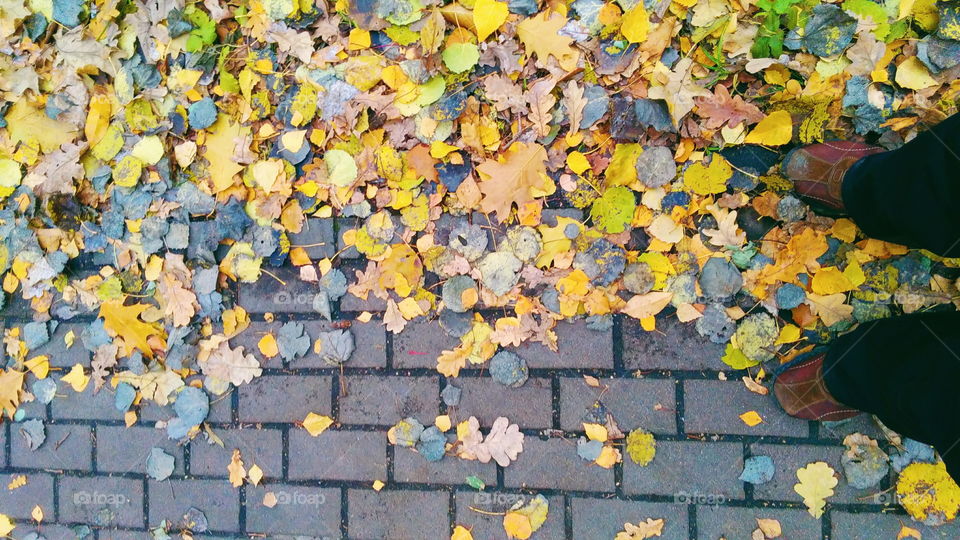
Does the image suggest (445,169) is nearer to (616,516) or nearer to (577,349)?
(577,349)

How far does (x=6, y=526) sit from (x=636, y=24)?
3127mm

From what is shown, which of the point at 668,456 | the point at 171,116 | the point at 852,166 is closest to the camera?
the point at 852,166

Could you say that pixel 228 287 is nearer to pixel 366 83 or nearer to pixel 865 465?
pixel 366 83

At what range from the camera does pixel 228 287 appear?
7.80 ft

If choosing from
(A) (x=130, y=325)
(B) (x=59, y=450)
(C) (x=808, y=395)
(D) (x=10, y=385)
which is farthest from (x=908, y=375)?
(D) (x=10, y=385)

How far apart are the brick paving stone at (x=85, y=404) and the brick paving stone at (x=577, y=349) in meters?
1.68

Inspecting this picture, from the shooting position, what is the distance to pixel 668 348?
220 cm

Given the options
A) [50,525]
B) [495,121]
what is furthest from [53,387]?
[495,121]

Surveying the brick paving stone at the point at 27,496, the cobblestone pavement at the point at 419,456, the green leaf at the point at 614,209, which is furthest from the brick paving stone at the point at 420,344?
the brick paving stone at the point at 27,496

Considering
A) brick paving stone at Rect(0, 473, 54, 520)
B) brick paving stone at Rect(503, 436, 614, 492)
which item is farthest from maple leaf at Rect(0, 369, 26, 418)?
brick paving stone at Rect(503, 436, 614, 492)

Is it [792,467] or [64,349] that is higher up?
[792,467]

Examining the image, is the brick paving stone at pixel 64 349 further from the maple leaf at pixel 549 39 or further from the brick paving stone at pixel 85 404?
the maple leaf at pixel 549 39

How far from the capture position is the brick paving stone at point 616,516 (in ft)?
7.16

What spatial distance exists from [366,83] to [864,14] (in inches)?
68.4
